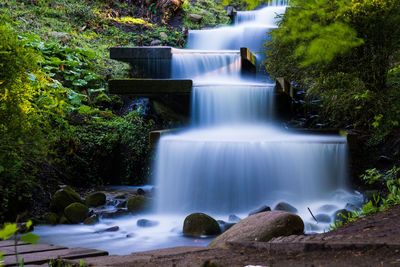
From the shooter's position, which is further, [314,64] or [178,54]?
[178,54]

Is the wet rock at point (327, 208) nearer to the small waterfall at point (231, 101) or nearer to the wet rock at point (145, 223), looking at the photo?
the wet rock at point (145, 223)

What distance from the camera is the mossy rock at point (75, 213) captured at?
569 centimetres

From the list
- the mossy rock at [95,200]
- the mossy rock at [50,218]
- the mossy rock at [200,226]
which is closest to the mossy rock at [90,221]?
the mossy rock at [50,218]

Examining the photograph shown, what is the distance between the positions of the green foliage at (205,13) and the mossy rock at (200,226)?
12739mm

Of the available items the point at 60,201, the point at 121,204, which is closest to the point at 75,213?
the point at 60,201

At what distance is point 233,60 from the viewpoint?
422 inches

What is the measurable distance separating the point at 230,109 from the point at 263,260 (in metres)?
6.83

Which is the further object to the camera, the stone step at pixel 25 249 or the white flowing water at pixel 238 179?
the white flowing water at pixel 238 179

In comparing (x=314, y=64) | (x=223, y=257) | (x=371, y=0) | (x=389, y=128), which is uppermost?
(x=371, y=0)

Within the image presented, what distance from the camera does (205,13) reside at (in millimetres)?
17891

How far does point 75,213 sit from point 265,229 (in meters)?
3.53

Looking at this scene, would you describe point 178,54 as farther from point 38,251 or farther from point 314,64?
point 38,251

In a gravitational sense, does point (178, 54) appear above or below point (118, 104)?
above

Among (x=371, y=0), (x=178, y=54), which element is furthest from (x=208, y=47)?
(x=371, y=0)
